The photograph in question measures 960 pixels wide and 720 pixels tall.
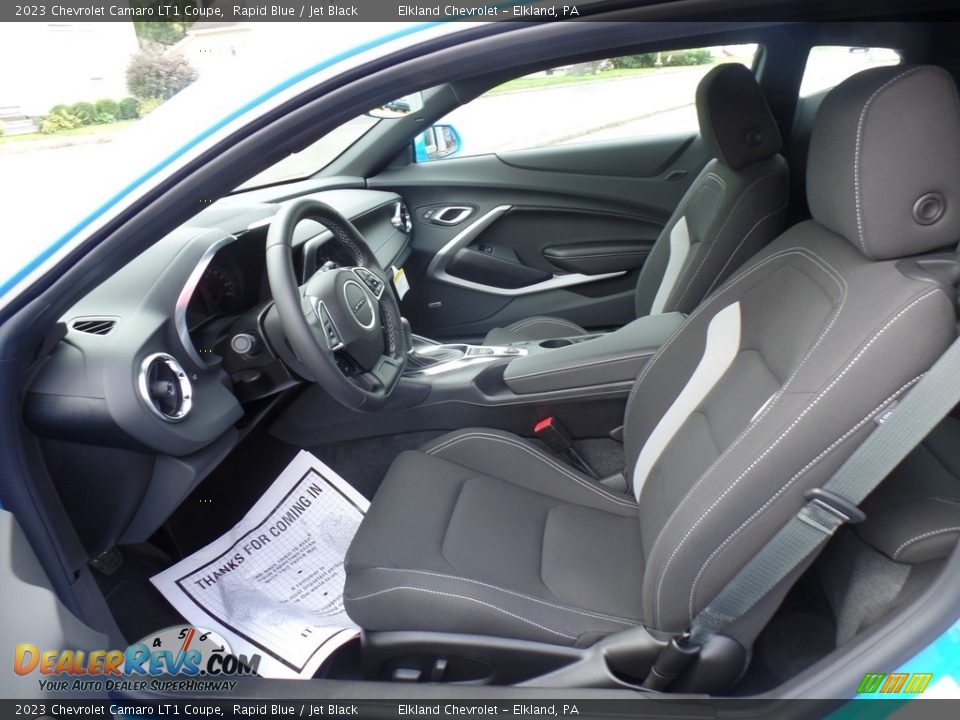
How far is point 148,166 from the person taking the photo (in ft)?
3.26

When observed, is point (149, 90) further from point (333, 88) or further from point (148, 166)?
point (333, 88)

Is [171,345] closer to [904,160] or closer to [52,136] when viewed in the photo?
[52,136]

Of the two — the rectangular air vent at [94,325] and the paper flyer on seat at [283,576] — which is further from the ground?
the rectangular air vent at [94,325]

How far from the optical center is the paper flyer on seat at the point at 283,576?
1.28 metres

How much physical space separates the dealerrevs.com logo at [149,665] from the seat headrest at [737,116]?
5.64ft

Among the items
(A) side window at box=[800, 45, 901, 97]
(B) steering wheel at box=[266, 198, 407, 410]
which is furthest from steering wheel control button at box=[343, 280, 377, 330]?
(A) side window at box=[800, 45, 901, 97]

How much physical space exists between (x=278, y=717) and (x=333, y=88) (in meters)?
0.96

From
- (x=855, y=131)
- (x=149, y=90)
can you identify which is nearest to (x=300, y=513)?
(x=149, y=90)

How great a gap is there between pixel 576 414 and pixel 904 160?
3.16ft

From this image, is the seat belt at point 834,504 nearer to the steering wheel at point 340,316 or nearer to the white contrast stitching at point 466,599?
the white contrast stitching at point 466,599

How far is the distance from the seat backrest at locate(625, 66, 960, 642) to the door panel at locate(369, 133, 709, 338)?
171 cm

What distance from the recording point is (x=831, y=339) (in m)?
0.97

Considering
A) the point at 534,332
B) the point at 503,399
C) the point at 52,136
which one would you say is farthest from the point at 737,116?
the point at 52,136

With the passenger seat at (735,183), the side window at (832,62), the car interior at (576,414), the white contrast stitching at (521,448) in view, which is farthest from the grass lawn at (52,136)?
the side window at (832,62)
